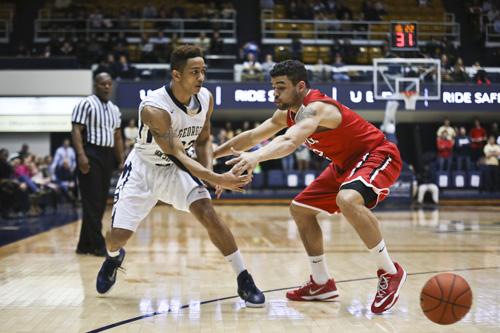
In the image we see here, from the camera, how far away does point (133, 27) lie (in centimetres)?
2231

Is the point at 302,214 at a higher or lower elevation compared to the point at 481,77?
lower

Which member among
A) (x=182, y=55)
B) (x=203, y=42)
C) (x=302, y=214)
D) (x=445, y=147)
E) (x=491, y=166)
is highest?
(x=203, y=42)

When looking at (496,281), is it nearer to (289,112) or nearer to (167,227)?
(289,112)

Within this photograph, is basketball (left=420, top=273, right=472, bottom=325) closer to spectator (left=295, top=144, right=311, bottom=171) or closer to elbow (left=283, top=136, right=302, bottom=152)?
elbow (left=283, top=136, right=302, bottom=152)

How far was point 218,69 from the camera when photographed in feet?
66.7

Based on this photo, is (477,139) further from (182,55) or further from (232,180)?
(232,180)

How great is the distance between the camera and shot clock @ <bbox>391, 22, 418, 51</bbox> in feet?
56.7

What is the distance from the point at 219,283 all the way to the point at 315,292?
3.37ft

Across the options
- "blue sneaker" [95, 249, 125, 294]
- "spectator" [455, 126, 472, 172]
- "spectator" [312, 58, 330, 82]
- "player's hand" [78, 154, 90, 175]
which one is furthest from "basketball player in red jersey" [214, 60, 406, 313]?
"spectator" [455, 126, 472, 172]

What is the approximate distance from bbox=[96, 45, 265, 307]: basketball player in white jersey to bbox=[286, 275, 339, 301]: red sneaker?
1.31 feet

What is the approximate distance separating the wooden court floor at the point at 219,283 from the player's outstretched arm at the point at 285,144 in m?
0.96

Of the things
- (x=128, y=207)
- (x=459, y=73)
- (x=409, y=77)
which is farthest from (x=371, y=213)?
(x=459, y=73)

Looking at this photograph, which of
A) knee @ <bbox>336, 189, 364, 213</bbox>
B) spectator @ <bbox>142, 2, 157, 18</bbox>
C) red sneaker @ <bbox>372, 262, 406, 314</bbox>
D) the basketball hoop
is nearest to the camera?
red sneaker @ <bbox>372, 262, 406, 314</bbox>

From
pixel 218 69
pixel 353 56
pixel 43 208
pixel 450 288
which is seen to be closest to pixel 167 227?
pixel 43 208
